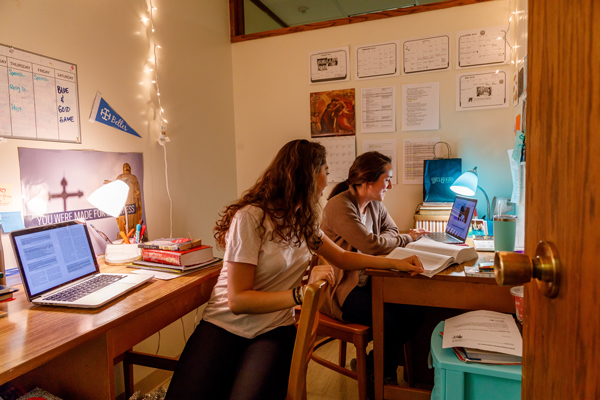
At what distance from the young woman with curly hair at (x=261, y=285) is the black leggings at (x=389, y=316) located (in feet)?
0.71

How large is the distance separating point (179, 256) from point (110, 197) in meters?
0.42

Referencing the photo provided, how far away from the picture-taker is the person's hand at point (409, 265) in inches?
57.6

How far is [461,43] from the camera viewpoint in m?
2.43

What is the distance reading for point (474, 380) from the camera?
45.7 inches

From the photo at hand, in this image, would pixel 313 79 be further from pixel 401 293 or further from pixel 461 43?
pixel 401 293

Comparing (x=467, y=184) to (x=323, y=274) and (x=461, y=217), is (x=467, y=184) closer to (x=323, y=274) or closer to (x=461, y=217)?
(x=461, y=217)

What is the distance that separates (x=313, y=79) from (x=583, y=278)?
2622mm

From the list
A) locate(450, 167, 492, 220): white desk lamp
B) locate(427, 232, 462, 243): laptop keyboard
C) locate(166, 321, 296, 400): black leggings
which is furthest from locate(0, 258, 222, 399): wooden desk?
locate(450, 167, 492, 220): white desk lamp

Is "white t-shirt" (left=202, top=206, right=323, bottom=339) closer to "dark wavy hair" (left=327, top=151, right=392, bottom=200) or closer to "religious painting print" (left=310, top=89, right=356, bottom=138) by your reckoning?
"dark wavy hair" (left=327, top=151, right=392, bottom=200)

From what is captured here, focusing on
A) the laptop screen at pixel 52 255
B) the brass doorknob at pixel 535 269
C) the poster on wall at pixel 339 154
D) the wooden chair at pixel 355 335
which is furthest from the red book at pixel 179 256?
the poster on wall at pixel 339 154

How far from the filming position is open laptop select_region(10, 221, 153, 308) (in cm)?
115

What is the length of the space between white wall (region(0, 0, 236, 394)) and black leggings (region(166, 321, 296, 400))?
843 millimetres

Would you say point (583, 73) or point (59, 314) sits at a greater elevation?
point (583, 73)

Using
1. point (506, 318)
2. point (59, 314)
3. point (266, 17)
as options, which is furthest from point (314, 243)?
point (266, 17)
